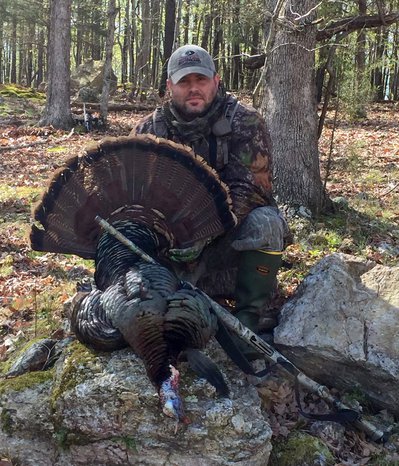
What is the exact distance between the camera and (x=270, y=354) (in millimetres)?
3346

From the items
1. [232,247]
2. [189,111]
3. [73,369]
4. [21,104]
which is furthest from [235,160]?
[21,104]

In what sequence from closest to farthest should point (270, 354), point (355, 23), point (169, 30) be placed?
1. point (270, 354)
2. point (355, 23)
3. point (169, 30)

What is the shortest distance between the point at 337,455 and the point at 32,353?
A: 1925 millimetres

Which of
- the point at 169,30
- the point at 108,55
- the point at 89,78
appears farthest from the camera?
the point at 169,30

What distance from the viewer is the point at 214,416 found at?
277 centimetres

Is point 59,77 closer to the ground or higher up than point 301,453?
higher up

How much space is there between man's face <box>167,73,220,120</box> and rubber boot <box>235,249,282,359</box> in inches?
42.2

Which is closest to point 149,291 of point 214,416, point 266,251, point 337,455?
point 214,416

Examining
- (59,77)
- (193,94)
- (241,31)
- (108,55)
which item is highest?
(241,31)

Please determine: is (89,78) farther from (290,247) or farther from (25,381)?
(25,381)

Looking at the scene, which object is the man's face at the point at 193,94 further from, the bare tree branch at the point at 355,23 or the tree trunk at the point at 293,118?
the bare tree branch at the point at 355,23

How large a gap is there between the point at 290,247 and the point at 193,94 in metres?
2.44

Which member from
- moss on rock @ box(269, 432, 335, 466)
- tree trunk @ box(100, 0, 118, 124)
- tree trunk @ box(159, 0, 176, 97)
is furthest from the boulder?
moss on rock @ box(269, 432, 335, 466)

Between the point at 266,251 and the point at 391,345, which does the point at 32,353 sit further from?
the point at 391,345
